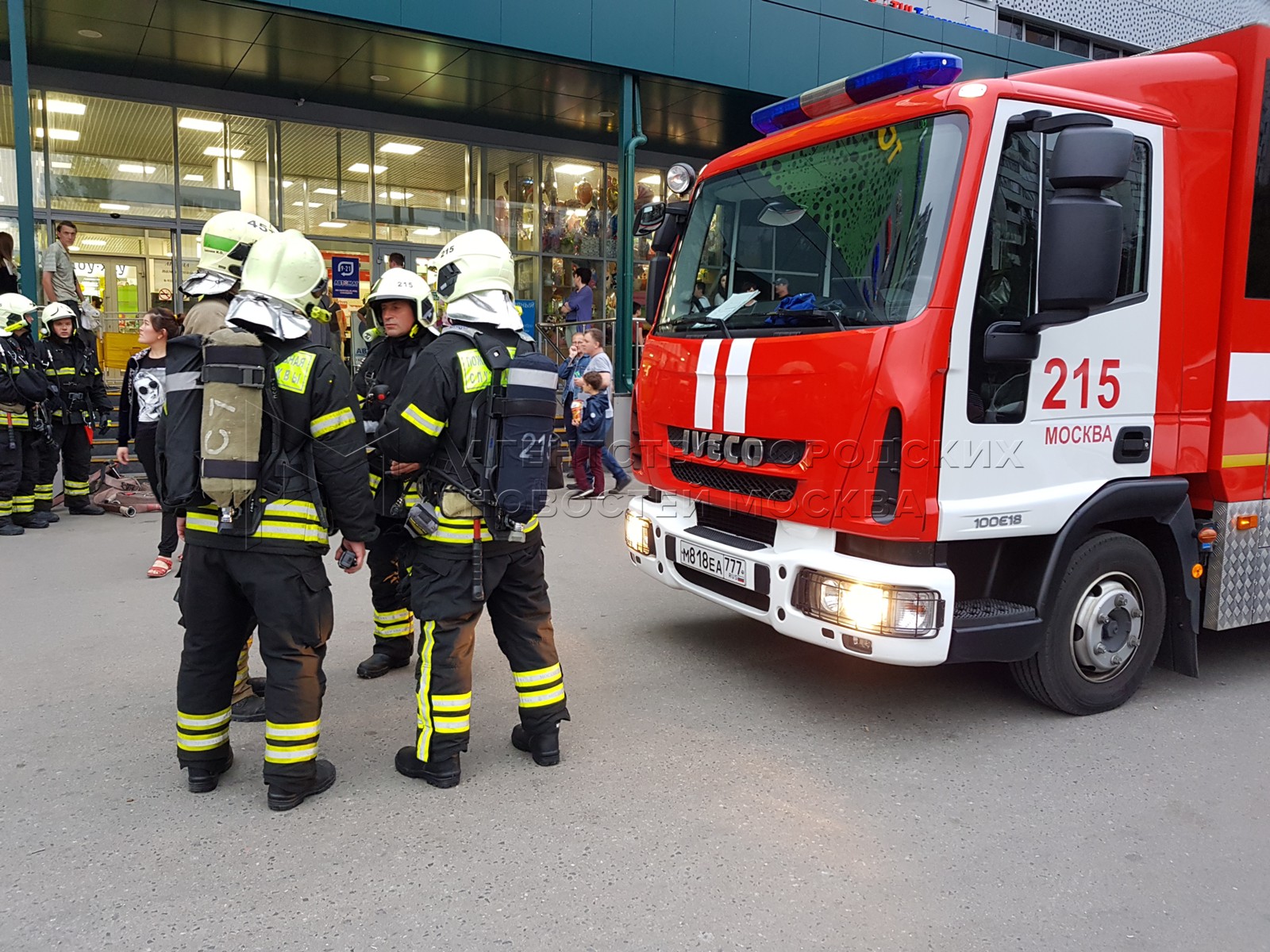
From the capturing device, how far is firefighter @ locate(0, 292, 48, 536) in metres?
8.35

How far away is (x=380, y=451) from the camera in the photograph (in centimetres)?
391

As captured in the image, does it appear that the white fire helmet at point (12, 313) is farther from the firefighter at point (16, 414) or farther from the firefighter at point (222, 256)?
the firefighter at point (222, 256)

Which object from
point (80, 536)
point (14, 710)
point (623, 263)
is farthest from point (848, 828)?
point (623, 263)

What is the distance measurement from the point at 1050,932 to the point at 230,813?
2.70 metres

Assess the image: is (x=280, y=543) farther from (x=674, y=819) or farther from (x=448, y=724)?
(x=674, y=819)

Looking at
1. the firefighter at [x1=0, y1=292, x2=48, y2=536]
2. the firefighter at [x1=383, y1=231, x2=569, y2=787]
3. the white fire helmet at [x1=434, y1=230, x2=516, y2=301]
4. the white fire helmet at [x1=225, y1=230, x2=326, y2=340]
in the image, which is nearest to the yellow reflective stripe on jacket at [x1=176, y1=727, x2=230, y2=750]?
the firefighter at [x1=383, y1=231, x2=569, y2=787]

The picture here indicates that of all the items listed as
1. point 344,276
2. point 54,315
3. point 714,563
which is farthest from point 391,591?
point 344,276

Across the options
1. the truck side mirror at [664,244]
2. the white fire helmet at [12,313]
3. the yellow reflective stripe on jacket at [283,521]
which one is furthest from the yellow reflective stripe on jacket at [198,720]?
the white fire helmet at [12,313]

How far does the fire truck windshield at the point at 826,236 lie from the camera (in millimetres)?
3717

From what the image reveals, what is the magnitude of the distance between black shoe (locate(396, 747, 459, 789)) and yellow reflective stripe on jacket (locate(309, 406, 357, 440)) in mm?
1287

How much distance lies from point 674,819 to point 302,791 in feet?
4.38

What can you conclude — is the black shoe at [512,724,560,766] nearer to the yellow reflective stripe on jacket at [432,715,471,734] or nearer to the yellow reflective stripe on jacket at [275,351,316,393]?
the yellow reflective stripe on jacket at [432,715,471,734]

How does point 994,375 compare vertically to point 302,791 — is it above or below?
above

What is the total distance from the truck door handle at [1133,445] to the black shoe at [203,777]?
3.83m
